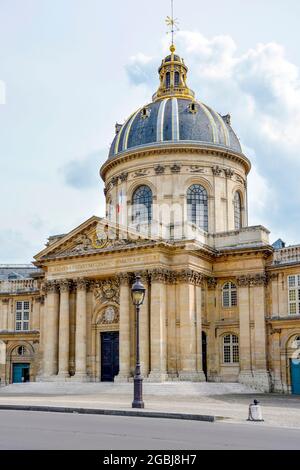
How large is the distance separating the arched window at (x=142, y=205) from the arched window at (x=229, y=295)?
9109 mm

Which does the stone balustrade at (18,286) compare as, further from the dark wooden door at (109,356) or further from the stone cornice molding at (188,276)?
the stone cornice molding at (188,276)

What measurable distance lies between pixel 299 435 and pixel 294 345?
92.7 feet

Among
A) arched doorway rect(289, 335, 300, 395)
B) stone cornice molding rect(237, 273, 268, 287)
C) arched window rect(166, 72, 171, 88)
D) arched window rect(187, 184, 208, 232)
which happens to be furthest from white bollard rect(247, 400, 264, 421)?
arched window rect(166, 72, 171, 88)

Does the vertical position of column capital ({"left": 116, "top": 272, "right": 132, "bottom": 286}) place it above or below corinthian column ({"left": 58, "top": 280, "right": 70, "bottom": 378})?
above

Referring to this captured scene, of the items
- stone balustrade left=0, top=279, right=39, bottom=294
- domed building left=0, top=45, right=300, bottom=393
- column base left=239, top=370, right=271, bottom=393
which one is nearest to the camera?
domed building left=0, top=45, right=300, bottom=393

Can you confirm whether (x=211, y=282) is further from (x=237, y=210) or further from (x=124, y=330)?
(x=237, y=210)

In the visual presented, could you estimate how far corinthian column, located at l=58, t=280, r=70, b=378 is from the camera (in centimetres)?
4919

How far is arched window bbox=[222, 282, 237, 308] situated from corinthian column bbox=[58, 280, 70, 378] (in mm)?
11351

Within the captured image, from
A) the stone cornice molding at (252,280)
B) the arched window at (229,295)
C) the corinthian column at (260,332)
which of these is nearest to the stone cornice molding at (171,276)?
the stone cornice molding at (252,280)

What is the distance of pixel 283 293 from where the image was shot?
4806 centimetres

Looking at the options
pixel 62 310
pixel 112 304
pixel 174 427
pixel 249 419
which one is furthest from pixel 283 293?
pixel 174 427

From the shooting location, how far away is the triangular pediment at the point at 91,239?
155 ft

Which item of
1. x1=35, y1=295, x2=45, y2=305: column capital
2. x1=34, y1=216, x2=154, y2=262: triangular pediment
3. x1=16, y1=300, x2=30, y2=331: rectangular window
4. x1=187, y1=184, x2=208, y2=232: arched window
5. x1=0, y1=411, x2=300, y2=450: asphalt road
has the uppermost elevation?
x1=187, y1=184, x2=208, y2=232: arched window

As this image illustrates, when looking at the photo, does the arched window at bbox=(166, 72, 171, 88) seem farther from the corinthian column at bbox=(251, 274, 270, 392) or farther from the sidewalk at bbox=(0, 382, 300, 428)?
the sidewalk at bbox=(0, 382, 300, 428)
